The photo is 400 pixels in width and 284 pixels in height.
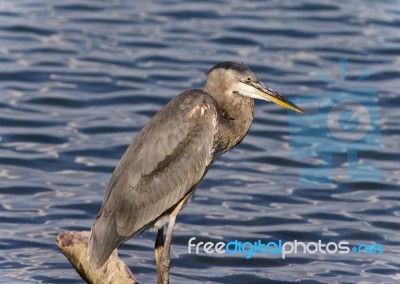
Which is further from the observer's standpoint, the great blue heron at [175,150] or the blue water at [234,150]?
the blue water at [234,150]

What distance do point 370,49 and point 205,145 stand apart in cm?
836

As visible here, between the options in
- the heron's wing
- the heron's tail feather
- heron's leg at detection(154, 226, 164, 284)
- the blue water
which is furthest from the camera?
the blue water

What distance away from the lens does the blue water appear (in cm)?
1079

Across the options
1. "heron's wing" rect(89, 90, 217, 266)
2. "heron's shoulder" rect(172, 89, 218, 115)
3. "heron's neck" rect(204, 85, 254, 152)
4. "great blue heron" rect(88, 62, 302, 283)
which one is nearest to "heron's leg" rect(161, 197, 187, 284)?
"great blue heron" rect(88, 62, 302, 283)

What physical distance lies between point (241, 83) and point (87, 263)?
5.81 feet

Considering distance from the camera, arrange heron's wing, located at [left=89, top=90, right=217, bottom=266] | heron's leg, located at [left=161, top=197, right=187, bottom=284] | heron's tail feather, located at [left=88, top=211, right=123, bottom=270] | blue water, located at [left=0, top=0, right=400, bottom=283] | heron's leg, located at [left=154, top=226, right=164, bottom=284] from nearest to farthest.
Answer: heron's tail feather, located at [left=88, top=211, right=123, bottom=270] → heron's wing, located at [left=89, top=90, right=217, bottom=266] → heron's leg, located at [left=161, top=197, right=187, bottom=284] → heron's leg, located at [left=154, top=226, right=164, bottom=284] → blue water, located at [left=0, top=0, right=400, bottom=283]

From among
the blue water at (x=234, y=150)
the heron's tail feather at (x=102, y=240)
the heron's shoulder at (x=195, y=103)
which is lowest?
the blue water at (x=234, y=150)

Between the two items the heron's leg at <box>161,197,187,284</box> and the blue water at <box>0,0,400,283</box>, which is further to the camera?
the blue water at <box>0,0,400,283</box>

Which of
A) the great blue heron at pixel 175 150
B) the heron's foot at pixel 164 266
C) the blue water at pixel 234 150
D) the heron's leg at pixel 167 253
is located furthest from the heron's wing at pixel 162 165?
the blue water at pixel 234 150

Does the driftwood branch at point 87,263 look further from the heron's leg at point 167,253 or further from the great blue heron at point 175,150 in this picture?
the heron's leg at point 167,253

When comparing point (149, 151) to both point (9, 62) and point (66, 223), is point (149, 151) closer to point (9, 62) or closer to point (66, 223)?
point (66, 223)

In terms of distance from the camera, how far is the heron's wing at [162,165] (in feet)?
28.3

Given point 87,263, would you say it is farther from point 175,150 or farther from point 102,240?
point 175,150

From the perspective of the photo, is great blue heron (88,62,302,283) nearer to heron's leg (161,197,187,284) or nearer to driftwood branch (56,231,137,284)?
heron's leg (161,197,187,284)
